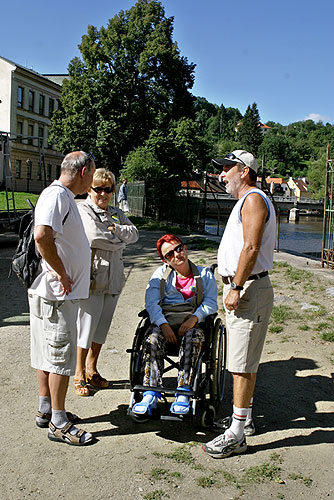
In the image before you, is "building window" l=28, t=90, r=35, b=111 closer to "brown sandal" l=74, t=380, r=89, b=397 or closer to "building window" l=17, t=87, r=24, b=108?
"building window" l=17, t=87, r=24, b=108

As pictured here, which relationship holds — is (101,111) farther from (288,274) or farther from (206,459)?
(206,459)

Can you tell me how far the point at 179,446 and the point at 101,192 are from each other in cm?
206

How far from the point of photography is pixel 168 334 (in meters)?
3.91

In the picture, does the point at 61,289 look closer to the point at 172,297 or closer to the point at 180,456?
the point at 172,297

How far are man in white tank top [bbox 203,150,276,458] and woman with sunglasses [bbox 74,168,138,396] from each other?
112cm

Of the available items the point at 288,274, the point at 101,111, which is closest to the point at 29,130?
the point at 101,111

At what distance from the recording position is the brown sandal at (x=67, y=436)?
11.2ft

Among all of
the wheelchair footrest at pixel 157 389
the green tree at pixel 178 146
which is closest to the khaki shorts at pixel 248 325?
the wheelchair footrest at pixel 157 389

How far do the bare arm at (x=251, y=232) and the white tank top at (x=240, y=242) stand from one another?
7 centimetres

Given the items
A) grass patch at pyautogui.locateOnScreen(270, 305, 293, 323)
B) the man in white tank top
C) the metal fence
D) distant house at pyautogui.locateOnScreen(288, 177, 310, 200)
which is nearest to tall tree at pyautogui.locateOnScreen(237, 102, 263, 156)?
distant house at pyautogui.locateOnScreen(288, 177, 310, 200)

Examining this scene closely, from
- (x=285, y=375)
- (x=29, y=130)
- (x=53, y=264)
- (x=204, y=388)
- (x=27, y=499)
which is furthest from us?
(x=29, y=130)

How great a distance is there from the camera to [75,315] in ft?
11.4

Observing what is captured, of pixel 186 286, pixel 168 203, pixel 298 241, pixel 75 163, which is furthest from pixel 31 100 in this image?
pixel 75 163

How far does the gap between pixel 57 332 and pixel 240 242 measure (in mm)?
1329
